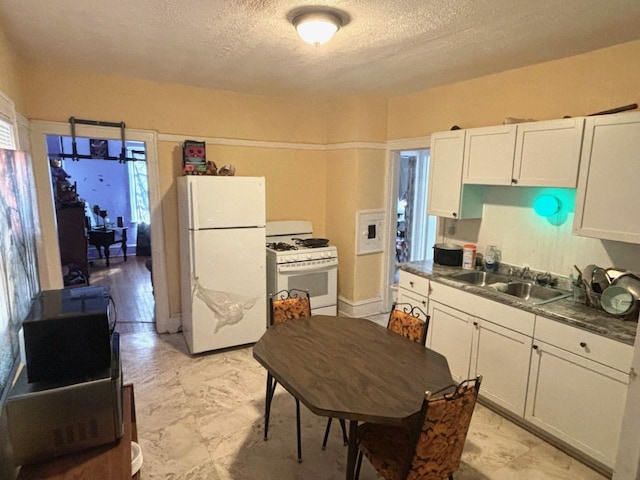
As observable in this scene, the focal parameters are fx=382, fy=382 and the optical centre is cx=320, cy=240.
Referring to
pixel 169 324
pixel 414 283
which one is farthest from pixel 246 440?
pixel 169 324

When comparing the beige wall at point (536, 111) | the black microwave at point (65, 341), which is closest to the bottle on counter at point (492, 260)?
the beige wall at point (536, 111)

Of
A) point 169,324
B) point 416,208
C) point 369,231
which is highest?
point 416,208

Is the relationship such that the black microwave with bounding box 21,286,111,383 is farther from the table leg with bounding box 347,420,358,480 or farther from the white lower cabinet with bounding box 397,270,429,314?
the white lower cabinet with bounding box 397,270,429,314

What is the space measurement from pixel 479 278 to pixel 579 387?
1175mm

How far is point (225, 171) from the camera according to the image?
3641 millimetres

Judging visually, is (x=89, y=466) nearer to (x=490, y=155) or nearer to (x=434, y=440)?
(x=434, y=440)

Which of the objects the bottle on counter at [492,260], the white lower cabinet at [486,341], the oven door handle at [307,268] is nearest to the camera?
the white lower cabinet at [486,341]

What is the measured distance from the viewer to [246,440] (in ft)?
8.09

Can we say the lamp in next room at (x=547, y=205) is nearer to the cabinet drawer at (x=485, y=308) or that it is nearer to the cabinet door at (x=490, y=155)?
the cabinet door at (x=490, y=155)

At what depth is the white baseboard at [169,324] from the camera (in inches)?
159

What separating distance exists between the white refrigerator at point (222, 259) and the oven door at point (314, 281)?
267 mm

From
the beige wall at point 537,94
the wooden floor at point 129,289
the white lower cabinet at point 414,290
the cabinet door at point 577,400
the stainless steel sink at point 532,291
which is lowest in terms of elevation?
the wooden floor at point 129,289

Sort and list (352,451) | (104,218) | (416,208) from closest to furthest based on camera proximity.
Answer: (352,451)
(416,208)
(104,218)

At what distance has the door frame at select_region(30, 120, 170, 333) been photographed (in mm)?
3271
